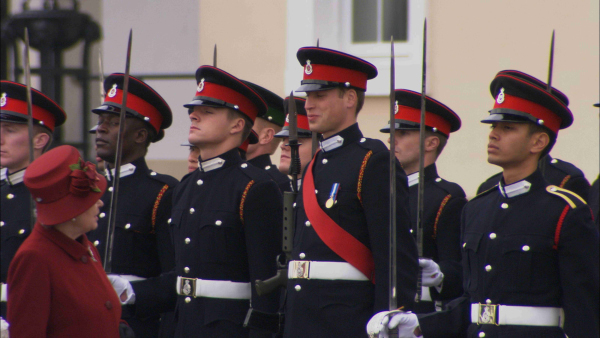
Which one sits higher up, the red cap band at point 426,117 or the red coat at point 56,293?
the red cap band at point 426,117

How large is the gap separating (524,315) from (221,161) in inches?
70.3

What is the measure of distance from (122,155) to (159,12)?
4.82 meters

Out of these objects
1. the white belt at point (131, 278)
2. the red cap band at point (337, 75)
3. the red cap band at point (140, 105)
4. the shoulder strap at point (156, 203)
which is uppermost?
the red cap band at point (337, 75)

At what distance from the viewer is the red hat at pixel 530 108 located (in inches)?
175

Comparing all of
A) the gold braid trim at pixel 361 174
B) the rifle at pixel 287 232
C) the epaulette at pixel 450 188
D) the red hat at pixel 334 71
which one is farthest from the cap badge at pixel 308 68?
the epaulette at pixel 450 188

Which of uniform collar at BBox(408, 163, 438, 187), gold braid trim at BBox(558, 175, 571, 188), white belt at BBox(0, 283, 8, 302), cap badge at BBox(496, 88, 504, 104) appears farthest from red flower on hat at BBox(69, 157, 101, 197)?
gold braid trim at BBox(558, 175, 571, 188)

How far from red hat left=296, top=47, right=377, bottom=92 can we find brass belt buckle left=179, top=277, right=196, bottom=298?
112cm

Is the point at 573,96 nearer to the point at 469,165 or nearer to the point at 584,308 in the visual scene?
the point at 469,165

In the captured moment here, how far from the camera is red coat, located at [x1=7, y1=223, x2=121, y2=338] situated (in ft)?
11.4

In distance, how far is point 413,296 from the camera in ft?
13.4

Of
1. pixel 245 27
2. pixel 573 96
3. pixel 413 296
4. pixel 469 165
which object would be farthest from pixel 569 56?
pixel 413 296

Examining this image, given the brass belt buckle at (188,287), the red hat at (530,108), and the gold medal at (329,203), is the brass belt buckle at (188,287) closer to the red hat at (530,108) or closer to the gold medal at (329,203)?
the gold medal at (329,203)

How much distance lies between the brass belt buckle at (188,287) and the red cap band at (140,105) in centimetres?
124

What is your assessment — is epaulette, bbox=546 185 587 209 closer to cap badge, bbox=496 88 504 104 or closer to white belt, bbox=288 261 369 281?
cap badge, bbox=496 88 504 104
